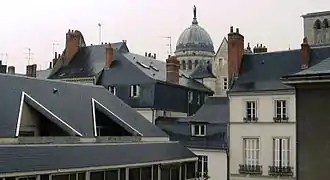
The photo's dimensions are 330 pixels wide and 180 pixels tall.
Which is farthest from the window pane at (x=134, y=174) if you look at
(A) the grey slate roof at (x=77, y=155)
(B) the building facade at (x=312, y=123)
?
(B) the building facade at (x=312, y=123)

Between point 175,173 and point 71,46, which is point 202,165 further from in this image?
point 71,46

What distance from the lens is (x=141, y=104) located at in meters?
40.2

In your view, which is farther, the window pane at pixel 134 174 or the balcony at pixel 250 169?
the balcony at pixel 250 169

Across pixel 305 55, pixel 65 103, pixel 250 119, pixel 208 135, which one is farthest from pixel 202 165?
pixel 65 103

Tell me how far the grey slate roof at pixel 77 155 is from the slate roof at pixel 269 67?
7340 mm

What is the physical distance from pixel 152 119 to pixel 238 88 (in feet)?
27.6

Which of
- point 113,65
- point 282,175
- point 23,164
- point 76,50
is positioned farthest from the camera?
point 76,50

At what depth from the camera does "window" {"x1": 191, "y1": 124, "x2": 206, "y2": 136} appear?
35.6 meters

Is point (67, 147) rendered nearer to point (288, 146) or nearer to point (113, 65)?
point (288, 146)

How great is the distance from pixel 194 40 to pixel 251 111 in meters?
56.9

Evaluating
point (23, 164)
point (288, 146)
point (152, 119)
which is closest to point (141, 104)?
point (152, 119)

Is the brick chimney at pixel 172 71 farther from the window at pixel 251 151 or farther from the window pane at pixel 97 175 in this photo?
the window pane at pixel 97 175

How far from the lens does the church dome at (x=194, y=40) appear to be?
8881cm

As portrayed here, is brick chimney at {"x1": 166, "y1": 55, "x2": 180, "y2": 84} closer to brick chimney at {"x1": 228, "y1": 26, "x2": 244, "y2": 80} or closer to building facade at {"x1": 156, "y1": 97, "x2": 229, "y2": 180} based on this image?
building facade at {"x1": 156, "y1": 97, "x2": 229, "y2": 180}
